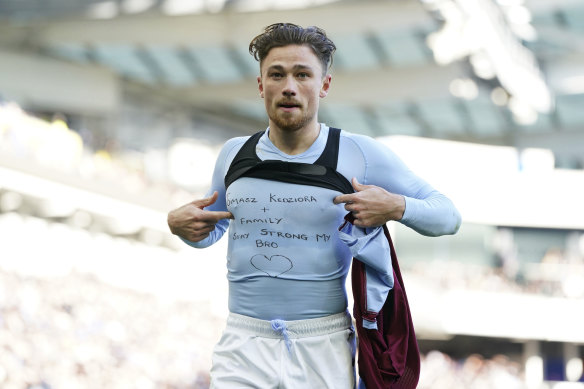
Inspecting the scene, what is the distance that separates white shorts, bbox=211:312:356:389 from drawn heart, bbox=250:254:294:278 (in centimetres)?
16

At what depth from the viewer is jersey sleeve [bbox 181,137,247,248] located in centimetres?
325

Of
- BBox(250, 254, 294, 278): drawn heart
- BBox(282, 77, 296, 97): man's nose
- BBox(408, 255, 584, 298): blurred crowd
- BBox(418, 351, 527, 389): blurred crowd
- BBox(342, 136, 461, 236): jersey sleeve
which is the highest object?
BBox(408, 255, 584, 298): blurred crowd

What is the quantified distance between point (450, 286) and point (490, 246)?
26.6 feet

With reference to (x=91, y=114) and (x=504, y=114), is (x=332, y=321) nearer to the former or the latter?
(x=91, y=114)

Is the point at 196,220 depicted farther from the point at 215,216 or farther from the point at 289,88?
the point at 289,88

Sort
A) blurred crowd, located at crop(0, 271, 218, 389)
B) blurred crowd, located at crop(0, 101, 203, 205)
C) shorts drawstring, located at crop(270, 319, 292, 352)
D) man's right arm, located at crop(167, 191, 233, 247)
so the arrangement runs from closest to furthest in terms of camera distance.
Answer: shorts drawstring, located at crop(270, 319, 292, 352), man's right arm, located at crop(167, 191, 233, 247), blurred crowd, located at crop(0, 271, 218, 389), blurred crowd, located at crop(0, 101, 203, 205)

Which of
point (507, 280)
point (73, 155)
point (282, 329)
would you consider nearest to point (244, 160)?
point (282, 329)

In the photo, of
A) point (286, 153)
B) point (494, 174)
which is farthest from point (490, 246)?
point (286, 153)

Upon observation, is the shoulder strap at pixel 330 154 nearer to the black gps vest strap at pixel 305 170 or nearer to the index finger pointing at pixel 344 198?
the black gps vest strap at pixel 305 170

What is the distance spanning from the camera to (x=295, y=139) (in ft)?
10.1

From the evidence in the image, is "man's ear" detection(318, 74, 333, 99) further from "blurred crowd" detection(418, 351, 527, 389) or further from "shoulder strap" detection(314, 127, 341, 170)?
"blurred crowd" detection(418, 351, 527, 389)

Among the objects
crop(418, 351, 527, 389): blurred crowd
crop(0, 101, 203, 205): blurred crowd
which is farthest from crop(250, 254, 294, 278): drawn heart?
crop(0, 101, 203, 205): blurred crowd

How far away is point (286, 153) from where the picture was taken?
3107mm

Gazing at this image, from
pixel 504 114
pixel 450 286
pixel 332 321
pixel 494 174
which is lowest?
pixel 332 321
